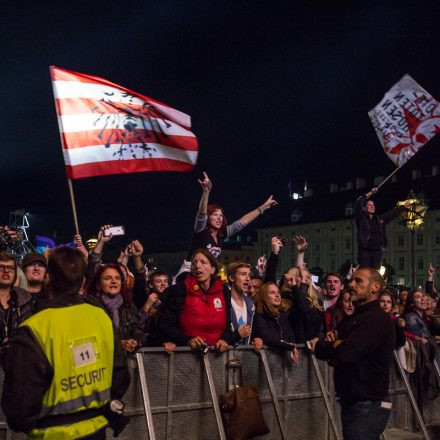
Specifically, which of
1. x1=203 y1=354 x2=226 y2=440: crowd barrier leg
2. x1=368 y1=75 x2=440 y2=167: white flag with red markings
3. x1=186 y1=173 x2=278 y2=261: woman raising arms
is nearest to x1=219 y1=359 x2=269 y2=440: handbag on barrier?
x1=203 y1=354 x2=226 y2=440: crowd barrier leg

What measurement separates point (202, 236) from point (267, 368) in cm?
183

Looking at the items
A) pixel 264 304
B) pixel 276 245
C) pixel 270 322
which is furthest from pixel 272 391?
pixel 276 245

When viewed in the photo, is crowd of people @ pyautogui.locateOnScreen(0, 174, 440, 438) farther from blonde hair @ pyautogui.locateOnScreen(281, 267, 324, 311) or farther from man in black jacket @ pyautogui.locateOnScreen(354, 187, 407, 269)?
man in black jacket @ pyautogui.locateOnScreen(354, 187, 407, 269)

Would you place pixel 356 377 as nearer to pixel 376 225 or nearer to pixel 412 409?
pixel 412 409

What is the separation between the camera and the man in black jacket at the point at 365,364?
6.04 m

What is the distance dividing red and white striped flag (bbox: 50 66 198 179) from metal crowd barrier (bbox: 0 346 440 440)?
2574 millimetres

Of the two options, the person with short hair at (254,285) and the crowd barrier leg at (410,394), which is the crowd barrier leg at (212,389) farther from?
the crowd barrier leg at (410,394)

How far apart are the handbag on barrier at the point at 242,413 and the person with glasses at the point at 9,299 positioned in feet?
7.09

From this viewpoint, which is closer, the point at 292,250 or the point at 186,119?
the point at 186,119

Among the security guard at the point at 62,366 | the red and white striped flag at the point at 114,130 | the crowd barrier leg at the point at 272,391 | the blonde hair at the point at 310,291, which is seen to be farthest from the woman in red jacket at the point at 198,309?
the security guard at the point at 62,366

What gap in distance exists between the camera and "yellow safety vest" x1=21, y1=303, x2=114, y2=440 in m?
3.81

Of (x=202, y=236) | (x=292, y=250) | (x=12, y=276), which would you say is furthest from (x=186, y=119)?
(x=292, y=250)

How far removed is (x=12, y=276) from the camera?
6430 millimetres

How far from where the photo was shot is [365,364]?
20.2 ft
